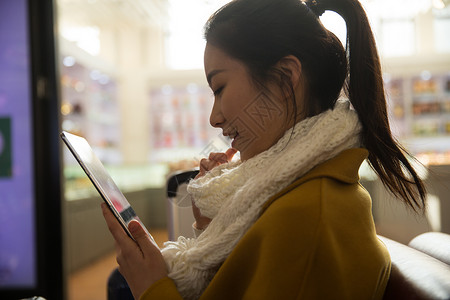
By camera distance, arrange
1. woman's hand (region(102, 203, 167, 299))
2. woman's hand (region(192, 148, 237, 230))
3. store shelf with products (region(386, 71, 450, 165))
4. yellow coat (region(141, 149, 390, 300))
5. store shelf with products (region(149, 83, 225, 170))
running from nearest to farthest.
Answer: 1. yellow coat (region(141, 149, 390, 300))
2. woman's hand (region(102, 203, 167, 299))
3. woman's hand (region(192, 148, 237, 230))
4. store shelf with products (region(386, 71, 450, 165))
5. store shelf with products (region(149, 83, 225, 170))

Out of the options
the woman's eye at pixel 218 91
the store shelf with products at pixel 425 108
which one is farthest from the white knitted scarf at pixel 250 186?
the store shelf with products at pixel 425 108

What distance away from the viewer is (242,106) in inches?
27.5

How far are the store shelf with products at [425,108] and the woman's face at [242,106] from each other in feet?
16.3

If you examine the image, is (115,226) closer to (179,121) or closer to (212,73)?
(212,73)

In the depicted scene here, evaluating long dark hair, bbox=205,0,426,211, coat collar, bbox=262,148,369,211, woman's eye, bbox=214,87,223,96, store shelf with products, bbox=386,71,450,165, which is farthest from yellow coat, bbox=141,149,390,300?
store shelf with products, bbox=386,71,450,165

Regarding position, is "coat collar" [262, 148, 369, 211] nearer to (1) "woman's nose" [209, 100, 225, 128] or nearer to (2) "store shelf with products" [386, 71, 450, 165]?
(1) "woman's nose" [209, 100, 225, 128]

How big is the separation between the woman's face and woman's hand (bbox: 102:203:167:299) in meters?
0.23

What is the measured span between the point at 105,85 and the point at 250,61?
5835 millimetres

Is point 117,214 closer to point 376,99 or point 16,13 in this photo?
point 376,99

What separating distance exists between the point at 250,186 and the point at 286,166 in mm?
65

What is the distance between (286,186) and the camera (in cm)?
65

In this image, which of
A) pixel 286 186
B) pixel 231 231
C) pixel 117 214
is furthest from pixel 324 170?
pixel 117 214

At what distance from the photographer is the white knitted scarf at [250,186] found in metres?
0.64

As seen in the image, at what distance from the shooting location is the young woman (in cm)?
55
